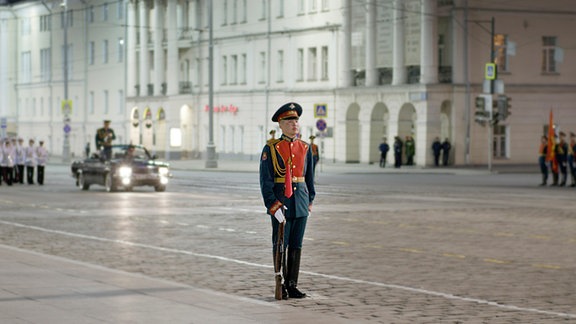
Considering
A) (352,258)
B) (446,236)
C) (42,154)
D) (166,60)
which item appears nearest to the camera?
(352,258)

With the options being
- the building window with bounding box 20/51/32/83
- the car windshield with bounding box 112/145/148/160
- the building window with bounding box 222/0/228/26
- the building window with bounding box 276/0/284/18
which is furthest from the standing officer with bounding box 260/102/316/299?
the building window with bounding box 20/51/32/83

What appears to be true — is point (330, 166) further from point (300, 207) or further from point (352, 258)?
point (300, 207)

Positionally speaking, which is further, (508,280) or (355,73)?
(355,73)

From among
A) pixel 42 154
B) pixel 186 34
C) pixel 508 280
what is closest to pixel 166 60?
pixel 186 34

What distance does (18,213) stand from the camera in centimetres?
3041

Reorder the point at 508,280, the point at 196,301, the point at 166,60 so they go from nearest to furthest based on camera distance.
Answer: the point at 196,301
the point at 508,280
the point at 166,60

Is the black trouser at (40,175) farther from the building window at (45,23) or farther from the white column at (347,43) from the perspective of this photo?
the building window at (45,23)

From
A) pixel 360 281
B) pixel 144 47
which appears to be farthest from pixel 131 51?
pixel 360 281

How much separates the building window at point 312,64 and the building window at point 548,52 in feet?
50.1

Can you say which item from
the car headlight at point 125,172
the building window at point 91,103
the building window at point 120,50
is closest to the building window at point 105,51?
the building window at point 120,50

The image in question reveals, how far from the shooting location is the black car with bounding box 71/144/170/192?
1633 inches

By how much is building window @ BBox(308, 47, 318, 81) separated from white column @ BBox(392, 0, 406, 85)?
912cm

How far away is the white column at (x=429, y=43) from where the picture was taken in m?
74.0

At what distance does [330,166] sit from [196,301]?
211ft
